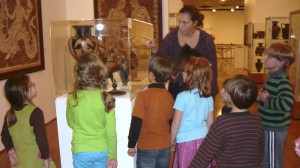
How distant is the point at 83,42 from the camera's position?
2721mm

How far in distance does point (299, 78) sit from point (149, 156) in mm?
4318

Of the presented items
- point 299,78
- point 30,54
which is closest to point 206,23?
point 299,78

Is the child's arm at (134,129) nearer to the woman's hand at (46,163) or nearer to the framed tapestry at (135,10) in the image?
the woman's hand at (46,163)

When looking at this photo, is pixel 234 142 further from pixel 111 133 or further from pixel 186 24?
pixel 186 24

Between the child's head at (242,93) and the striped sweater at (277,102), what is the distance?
29.9 inches

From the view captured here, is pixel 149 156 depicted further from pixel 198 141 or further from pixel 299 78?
pixel 299 78

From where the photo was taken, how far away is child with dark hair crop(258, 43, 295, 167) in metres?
2.45

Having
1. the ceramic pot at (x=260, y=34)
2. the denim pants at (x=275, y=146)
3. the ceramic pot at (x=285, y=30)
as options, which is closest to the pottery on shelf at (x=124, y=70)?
the denim pants at (x=275, y=146)

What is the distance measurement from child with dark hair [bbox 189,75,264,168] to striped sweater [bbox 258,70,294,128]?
736mm

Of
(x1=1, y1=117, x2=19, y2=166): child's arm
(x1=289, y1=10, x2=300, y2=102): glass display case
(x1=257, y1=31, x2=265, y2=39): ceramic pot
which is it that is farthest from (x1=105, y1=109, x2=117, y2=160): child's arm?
(x1=257, y1=31, x2=265, y2=39): ceramic pot

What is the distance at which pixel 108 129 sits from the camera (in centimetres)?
212

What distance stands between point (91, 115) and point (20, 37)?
3109 millimetres

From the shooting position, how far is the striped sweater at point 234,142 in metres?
1.71

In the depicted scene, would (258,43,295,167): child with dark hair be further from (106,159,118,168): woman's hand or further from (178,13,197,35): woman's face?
(106,159,118,168): woman's hand
